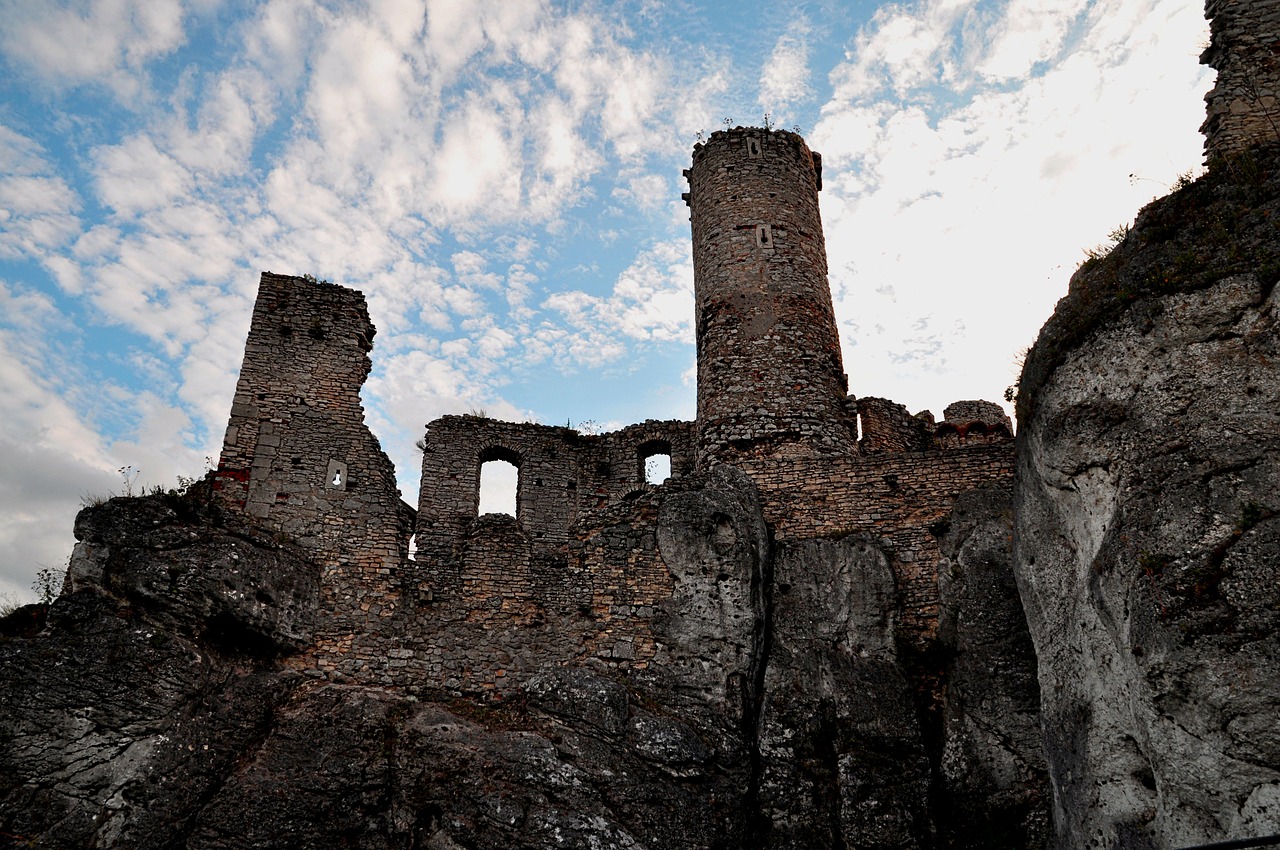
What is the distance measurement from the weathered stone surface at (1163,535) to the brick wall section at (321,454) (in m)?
8.29

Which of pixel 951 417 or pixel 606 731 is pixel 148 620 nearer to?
pixel 606 731

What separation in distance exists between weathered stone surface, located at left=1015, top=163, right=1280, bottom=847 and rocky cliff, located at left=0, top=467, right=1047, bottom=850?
1.66 metres

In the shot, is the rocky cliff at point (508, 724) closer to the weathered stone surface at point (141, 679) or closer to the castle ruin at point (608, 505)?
the weathered stone surface at point (141, 679)

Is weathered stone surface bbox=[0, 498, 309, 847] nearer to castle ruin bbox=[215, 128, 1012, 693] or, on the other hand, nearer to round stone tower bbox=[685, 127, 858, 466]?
castle ruin bbox=[215, 128, 1012, 693]

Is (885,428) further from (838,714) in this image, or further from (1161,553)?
(1161,553)

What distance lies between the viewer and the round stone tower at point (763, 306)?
14555 millimetres

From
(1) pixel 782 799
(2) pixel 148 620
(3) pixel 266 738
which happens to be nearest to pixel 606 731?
(1) pixel 782 799

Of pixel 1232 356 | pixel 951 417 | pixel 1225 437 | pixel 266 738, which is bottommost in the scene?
pixel 266 738

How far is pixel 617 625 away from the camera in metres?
11.9

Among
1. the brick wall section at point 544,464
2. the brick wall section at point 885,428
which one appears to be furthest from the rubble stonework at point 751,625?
the brick wall section at point 544,464

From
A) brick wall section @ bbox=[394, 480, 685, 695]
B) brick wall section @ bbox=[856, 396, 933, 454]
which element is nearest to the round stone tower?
brick wall section @ bbox=[856, 396, 933, 454]

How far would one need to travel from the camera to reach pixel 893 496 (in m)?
13.0

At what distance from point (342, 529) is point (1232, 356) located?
10706 mm

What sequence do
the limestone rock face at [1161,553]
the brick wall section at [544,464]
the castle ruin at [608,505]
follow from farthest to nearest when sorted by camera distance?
the brick wall section at [544,464] → the castle ruin at [608,505] → the limestone rock face at [1161,553]
